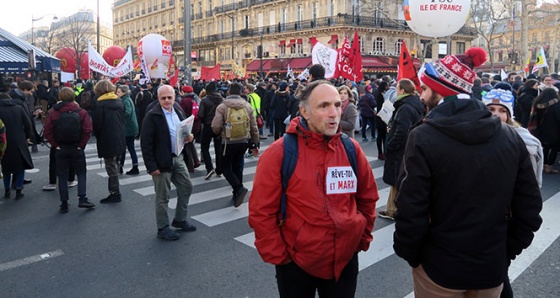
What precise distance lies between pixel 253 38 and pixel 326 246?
48391 mm

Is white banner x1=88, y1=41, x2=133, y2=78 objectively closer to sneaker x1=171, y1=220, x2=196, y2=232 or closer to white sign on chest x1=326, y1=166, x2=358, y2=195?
sneaker x1=171, y1=220, x2=196, y2=232

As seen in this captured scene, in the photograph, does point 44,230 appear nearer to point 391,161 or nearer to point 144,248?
Result: point 144,248

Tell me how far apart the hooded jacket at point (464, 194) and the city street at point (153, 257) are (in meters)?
1.69

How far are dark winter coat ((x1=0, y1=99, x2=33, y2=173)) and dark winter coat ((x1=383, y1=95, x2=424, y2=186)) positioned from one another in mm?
5718

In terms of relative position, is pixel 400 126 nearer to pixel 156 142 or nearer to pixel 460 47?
pixel 156 142

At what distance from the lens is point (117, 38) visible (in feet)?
276

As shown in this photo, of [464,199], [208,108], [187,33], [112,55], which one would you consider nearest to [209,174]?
[208,108]

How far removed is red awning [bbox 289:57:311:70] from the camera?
4034 cm

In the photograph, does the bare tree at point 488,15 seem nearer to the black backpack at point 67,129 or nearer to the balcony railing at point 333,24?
the balcony railing at point 333,24

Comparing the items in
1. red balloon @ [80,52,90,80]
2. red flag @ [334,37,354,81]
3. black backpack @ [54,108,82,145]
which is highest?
red balloon @ [80,52,90,80]

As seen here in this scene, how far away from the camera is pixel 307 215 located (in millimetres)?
2520

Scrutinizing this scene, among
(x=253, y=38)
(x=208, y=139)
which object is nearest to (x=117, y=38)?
(x=253, y=38)

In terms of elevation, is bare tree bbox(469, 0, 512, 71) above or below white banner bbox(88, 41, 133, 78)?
above

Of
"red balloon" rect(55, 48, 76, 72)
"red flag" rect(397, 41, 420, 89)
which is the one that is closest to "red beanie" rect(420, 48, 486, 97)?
"red flag" rect(397, 41, 420, 89)
